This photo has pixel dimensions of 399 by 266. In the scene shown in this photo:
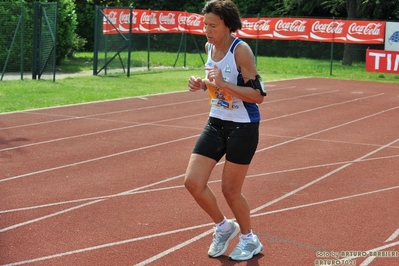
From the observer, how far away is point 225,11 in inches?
220

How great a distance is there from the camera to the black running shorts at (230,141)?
575 centimetres

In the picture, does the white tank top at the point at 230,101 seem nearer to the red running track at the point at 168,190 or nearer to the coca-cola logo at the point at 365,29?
the red running track at the point at 168,190

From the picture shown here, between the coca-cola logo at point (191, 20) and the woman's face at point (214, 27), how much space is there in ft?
79.6

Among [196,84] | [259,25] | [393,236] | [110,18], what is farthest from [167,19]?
[196,84]

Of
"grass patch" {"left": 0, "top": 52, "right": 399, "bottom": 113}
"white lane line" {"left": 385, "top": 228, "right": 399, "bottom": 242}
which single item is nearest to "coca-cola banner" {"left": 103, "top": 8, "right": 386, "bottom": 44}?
"grass patch" {"left": 0, "top": 52, "right": 399, "bottom": 113}

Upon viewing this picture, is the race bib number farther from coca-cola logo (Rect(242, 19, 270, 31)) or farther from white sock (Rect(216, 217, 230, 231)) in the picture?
coca-cola logo (Rect(242, 19, 270, 31))

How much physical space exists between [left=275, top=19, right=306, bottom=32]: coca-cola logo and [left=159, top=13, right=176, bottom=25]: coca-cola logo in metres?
4.20

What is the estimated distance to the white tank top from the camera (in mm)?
5695

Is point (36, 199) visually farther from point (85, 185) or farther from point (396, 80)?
point (396, 80)

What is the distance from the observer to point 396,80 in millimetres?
27281

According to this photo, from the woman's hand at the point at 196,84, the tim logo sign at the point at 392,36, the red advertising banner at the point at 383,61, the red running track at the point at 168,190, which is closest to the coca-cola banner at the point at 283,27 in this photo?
the tim logo sign at the point at 392,36

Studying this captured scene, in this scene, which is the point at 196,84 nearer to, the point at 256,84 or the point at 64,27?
the point at 256,84

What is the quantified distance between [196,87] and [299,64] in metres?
28.8

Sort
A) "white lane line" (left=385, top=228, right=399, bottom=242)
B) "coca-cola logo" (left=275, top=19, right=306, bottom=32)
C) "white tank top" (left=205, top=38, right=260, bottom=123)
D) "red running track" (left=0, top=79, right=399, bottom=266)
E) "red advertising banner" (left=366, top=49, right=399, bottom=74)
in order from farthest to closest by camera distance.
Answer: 1. "coca-cola logo" (left=275, top=19, right=306, bottom=32)
2. "red advertising banner" (left=366, top=49, right=399, bottom=74)
3. "white lane line" (left=385, top=228, right=399, bottom=242)
4. "red running track" (left=0, top=79, right=399, bottom=266)
5. "white tank top" (left=205, top=38, right=260, bottom=123)
